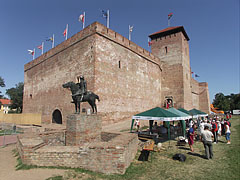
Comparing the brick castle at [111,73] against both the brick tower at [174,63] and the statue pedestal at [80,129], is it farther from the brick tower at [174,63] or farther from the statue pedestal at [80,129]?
the statue pedestal at [80,129]

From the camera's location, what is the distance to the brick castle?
46.3 ft

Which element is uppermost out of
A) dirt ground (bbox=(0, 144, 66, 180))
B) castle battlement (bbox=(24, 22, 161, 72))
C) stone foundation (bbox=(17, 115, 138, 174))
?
castle battlement (bbox=(24, 22, 161, 72))

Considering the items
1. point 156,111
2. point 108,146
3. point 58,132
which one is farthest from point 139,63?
point 108,146

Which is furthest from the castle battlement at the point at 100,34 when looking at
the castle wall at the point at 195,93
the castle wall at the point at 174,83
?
the castle wall at the point at 195,93

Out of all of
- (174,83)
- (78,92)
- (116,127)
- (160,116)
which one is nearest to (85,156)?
(78,92)

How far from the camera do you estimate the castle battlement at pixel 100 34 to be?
558 inches

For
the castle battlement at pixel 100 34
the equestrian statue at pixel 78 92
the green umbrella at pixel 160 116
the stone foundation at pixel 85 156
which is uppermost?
the castle battlement at pixel 100 34

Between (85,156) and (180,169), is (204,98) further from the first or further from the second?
(85,156)

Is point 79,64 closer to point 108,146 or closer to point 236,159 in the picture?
point 108,146

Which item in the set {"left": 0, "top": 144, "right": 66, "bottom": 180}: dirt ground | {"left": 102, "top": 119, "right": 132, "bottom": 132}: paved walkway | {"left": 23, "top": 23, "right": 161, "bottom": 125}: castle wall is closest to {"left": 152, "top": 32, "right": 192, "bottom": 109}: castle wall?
{"left": 23, "top": 23, "right": 161, "bottom": 125}: castle wall

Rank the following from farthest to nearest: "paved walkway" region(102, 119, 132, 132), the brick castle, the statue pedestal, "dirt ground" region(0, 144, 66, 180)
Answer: the brick castle
"paved walkway" region(102, 119, 132, 132)
the statue pedestal
"dirt ground" region(0, 144, 66, 180)

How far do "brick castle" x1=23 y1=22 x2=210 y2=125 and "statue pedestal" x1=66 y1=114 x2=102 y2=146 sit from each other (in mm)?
6049

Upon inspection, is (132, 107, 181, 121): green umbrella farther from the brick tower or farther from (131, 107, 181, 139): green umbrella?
the brick tower

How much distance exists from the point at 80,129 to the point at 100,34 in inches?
393
